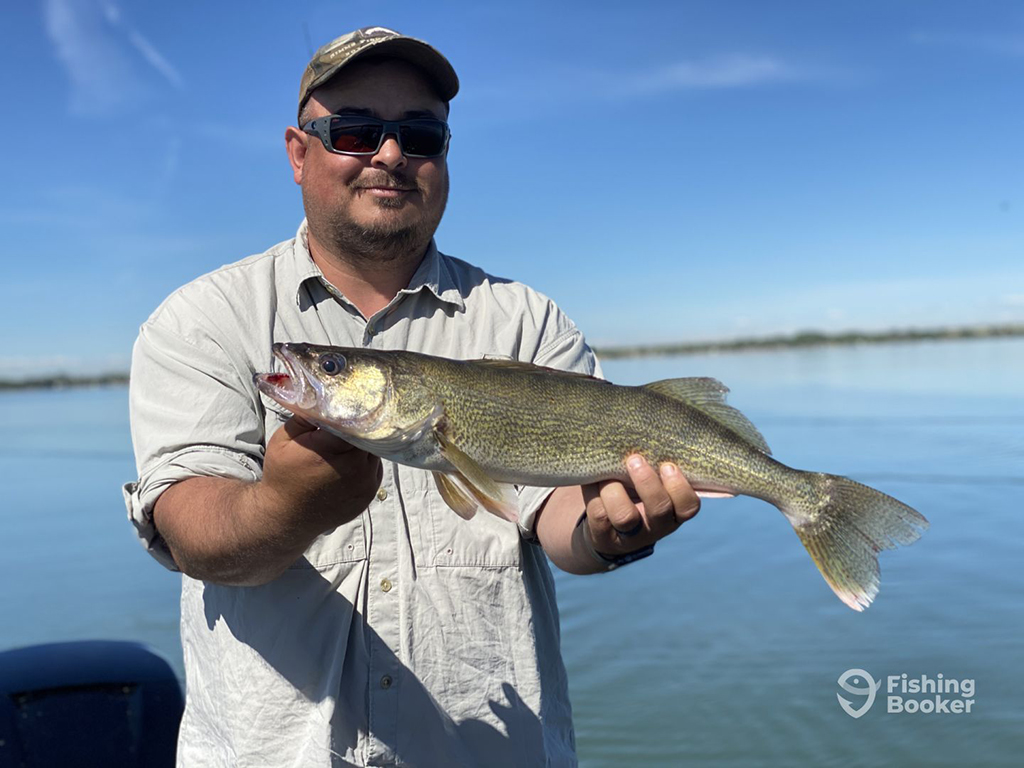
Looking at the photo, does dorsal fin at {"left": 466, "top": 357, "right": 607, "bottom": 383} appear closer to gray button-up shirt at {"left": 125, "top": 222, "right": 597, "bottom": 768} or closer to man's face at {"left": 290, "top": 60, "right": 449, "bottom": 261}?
gray button-up shirt at {"left": 125, "top": 222, "right": 597, "bottom": 768}

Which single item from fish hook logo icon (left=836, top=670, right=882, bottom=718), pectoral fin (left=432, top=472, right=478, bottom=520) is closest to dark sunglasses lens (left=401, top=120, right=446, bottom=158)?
pectoral fin (left=432, top=472, right=478, bottom=520)

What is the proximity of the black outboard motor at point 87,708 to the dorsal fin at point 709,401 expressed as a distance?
106 inches

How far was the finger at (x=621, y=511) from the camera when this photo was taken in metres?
2.98

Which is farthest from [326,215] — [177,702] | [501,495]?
[177,702]

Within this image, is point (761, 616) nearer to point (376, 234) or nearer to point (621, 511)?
point (621, 511)

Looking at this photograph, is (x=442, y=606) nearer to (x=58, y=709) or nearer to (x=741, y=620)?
(x=58, y=709)

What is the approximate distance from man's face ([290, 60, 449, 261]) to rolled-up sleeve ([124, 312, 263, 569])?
0.69 meters

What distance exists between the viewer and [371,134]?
11.3 feet

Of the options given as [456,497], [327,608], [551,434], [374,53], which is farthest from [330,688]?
[374,53]

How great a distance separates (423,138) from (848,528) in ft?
7.30

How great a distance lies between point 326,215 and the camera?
3.47 meters

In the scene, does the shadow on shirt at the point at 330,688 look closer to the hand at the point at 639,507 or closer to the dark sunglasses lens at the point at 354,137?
the hand at the point at 639,507

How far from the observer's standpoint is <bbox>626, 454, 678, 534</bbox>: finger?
301 cm

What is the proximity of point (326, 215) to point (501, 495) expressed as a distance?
139 centimetres
